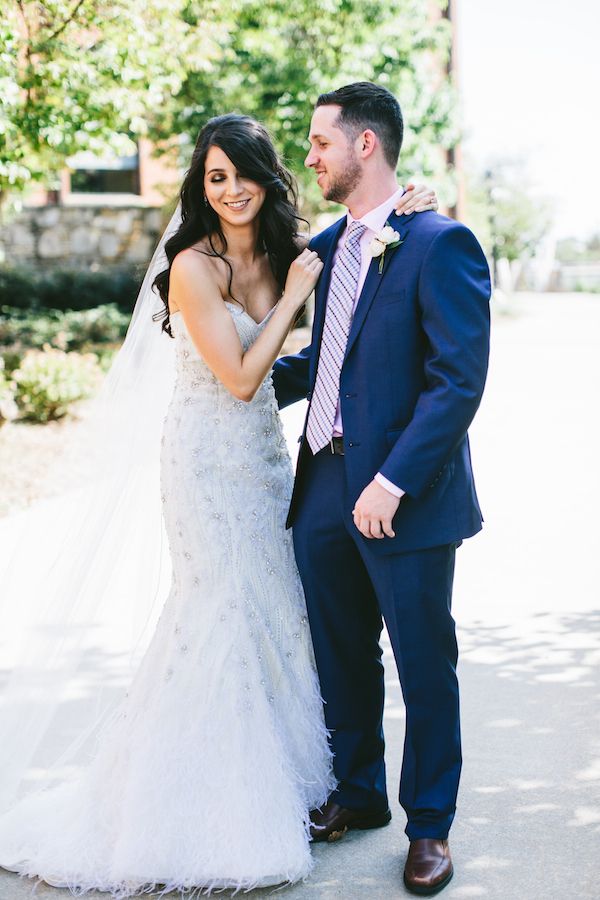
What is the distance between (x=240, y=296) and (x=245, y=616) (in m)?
1.05

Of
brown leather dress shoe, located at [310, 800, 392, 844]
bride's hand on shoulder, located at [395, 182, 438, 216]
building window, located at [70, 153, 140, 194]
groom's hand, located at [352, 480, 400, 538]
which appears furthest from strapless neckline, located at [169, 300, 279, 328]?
building window, located at [70, 153, 140, 194]

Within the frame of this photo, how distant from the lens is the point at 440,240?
307 centimetres

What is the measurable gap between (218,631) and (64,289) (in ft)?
57.2

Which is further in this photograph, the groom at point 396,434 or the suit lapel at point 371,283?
the suit lapel at point 371,283

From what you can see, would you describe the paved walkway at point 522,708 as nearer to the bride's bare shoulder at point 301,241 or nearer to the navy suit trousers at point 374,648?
the navy suit trousers at point 374,648

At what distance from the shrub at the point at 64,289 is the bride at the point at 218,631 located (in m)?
16.4

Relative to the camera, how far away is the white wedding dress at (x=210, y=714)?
321 centimetres

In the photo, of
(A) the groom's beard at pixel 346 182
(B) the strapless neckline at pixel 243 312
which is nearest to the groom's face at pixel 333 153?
(A) the groom's beard at pixel 346 182

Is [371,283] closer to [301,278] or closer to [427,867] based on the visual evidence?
[301,278]

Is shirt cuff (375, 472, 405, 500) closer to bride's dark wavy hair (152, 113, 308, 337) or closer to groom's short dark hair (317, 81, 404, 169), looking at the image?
bride's dark wavy hair (152, 113, 308, 337)

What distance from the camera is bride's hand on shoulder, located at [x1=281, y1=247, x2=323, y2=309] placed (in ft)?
11.3

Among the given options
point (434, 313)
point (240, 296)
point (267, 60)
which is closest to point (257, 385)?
point (240, 296)

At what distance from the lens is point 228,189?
3420 millimetres

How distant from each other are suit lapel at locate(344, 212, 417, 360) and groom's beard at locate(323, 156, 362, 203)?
0.17 meters
